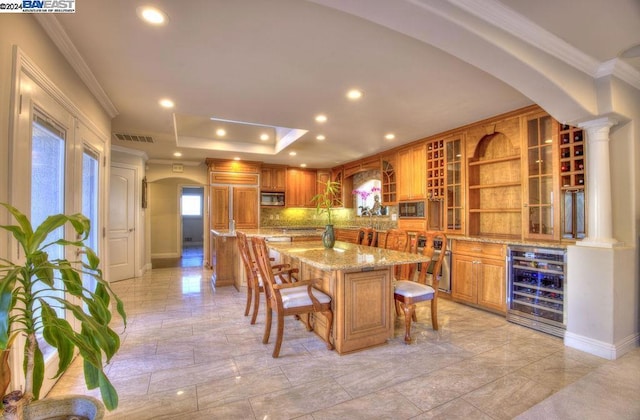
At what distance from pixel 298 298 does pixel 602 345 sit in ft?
8.80

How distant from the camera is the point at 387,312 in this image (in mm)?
2721

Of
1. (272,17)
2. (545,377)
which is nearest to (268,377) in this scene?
(545,377)

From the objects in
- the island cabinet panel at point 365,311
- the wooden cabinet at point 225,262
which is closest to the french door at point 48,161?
the wooden cabinet at point 225,262

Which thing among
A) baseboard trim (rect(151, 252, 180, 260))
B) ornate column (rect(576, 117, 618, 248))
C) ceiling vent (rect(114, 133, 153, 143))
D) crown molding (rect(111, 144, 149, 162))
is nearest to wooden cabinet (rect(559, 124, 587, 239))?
ornate column (rect(576, 117, 618, 248))

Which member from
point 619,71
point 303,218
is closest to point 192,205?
point 303,218

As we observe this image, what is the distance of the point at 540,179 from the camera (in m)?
3.45

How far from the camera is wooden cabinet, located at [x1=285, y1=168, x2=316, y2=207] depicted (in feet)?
24.5

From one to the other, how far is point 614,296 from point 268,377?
2.99 meters

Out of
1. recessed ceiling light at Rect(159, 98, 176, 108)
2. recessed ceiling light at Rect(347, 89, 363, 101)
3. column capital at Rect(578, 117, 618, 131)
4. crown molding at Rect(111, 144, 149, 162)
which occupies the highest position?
recessed ceiling light at Rect(159, 98, 176, 108)

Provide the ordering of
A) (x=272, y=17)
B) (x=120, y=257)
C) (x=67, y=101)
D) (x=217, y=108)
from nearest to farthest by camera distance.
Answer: (x=272, y=17), (x=67, y=101), (x=217, y=108), (x=120, y=257)

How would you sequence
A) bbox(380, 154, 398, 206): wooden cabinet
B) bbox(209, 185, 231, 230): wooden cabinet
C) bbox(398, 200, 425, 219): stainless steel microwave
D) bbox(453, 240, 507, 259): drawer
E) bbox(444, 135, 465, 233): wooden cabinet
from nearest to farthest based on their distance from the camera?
bbox(453, 240, 507, 259): drawer < bbox(444, 135, 465, 233): wooden cabinet < bbox(398, 200, 425, 219): stainless steel microwave < bbox(380, 154, 398, 206): wooden cabinet < bbox(209, 185, 231, 230): wooden cabinet

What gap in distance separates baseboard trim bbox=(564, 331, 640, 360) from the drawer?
99 centimetres

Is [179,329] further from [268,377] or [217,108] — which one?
[217,108]

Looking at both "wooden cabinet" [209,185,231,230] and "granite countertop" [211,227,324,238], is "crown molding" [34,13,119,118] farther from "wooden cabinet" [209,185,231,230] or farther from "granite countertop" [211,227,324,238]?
"wooden cabinet" [209,185,231,230]
